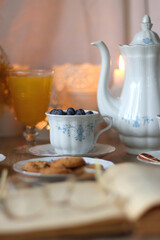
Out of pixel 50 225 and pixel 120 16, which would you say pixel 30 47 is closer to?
pixel 120 16

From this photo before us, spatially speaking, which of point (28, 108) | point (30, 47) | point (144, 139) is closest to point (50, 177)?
point (144, 139)

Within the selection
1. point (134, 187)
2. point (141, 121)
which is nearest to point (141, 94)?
point (141, 121)

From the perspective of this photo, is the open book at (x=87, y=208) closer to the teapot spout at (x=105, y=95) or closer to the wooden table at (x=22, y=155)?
the wooden table at (x=22, y=155)

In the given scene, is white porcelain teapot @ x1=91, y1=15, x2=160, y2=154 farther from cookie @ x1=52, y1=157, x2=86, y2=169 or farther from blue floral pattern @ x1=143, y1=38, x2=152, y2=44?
cookie @ x1=52, y1=157, x2=86, y2=169

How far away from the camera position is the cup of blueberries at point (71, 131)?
95 centimetres

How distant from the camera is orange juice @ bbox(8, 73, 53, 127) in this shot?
1145 millimetres

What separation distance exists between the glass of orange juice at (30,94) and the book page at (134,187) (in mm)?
554

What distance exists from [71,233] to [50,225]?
0.08ft

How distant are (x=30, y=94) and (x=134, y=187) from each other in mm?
664

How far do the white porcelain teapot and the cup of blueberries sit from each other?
96 mm

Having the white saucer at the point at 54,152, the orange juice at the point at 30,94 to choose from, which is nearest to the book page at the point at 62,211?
the white saucer at the point at 54,152

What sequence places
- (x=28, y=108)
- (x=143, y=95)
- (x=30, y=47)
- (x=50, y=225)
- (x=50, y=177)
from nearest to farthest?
1. (x=50, y=225)
2. (x=50, y=177)
3. (x=143, y=95)
4. (x=28, y=108)
5. (x=30, y=47)

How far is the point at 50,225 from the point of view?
458mm

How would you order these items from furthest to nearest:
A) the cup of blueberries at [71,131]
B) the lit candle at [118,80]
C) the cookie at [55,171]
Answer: the lit candle at [118,80], the cup of blueberries at [71,131], the cookie at [55,171]
